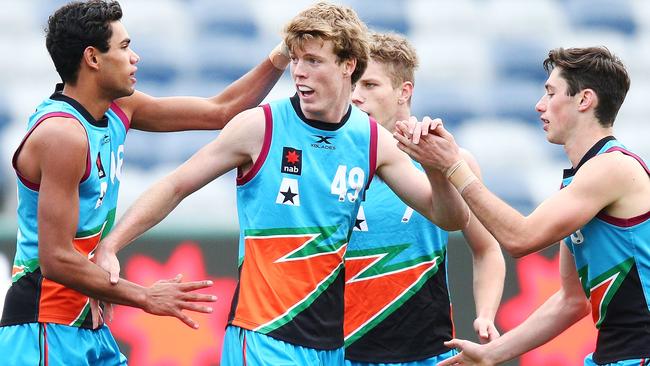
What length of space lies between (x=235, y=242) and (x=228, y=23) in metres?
2.28

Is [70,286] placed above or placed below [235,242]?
below

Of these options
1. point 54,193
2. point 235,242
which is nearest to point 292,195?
point 54,193

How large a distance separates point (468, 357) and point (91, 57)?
229cm

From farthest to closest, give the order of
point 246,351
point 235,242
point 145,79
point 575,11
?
point 575,11
point 145,79
point 235,242
point 246,351

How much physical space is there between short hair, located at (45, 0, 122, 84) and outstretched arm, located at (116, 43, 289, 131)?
0.51 m

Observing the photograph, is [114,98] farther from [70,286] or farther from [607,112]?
[607,112]

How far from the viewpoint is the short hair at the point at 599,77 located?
538 cm

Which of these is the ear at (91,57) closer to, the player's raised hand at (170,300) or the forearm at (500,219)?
the player's raised hand at (170,300)

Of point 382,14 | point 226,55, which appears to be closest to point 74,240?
point 226,55

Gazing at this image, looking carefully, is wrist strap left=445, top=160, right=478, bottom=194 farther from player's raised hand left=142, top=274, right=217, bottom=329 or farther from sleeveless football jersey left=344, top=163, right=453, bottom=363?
player's raised hand left=142, top=274, right=217, bottom=329

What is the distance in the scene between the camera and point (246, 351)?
199 inches

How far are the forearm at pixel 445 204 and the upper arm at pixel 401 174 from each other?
7cm

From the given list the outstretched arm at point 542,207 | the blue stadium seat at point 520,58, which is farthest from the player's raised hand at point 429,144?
the blue stadium seat at point 520,58

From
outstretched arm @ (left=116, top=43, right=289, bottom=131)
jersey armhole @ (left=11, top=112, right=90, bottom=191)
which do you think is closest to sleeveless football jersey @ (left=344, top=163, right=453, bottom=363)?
outstretched arm @ (left=116, top=43, right=289, bottom=131)
